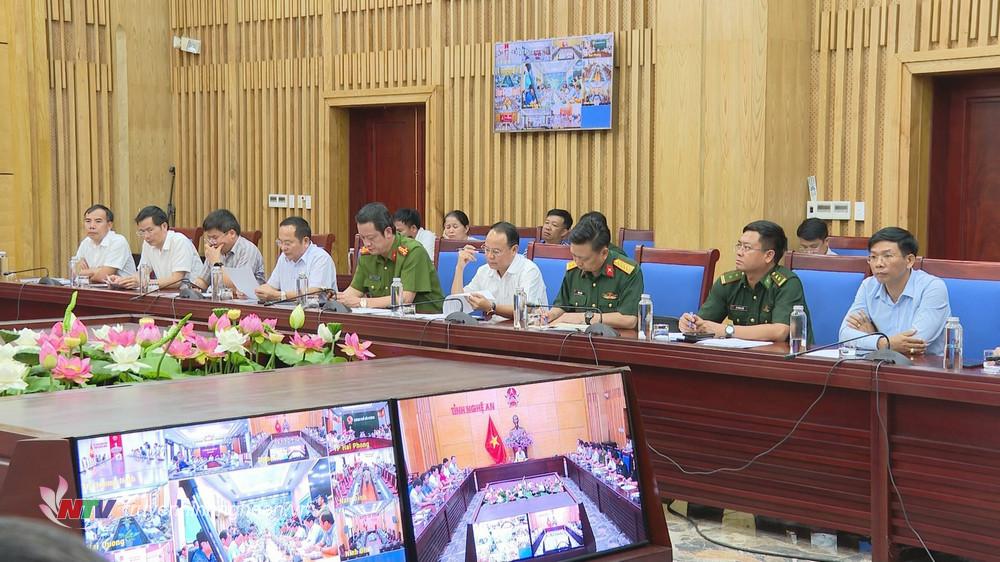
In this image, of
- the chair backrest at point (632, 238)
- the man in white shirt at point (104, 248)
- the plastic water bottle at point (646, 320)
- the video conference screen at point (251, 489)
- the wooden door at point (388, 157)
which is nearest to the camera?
the video conference screen at point (251, 489)

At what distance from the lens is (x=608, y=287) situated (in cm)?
509

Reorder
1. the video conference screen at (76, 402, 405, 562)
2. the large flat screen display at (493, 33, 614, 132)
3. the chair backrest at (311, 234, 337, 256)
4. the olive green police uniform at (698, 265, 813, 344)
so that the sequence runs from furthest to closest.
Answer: the large flat screen display at (493, 33, 614, 132)
the chair backrest at (311, 234, 337, 256)
the olive green police uniform at (698, 265, 813, 344)
the video conference screen at (76, 402, 405, 562)

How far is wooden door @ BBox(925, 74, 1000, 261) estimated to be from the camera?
703 cm

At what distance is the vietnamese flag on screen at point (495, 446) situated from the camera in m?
1.93

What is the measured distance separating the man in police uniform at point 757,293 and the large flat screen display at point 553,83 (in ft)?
12.1

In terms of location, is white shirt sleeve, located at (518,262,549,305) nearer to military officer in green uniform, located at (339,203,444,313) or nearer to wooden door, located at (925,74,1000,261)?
military officer in green uniform, located at (339,203,444,313)

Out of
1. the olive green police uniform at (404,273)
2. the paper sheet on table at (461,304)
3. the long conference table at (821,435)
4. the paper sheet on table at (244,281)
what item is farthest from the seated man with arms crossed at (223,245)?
the long conference table at (821,435)

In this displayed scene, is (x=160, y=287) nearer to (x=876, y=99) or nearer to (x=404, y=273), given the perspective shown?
(x=404, y=273)

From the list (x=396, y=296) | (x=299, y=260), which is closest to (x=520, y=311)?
(x=396, y=296)

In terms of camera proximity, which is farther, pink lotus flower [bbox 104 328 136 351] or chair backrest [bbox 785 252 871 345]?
chair backrest [bbox 785 252 871 345]

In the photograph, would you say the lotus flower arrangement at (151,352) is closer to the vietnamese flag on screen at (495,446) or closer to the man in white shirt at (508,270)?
the vietnamese flag on screen at (495,446)

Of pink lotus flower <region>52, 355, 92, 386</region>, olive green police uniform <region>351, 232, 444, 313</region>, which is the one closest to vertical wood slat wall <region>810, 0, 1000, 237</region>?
olive green police uniform <region>351, 232, 444, 313</region>

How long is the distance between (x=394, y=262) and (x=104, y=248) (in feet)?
8.45

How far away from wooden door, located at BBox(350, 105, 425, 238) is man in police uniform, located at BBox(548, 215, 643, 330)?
488 centimetres
